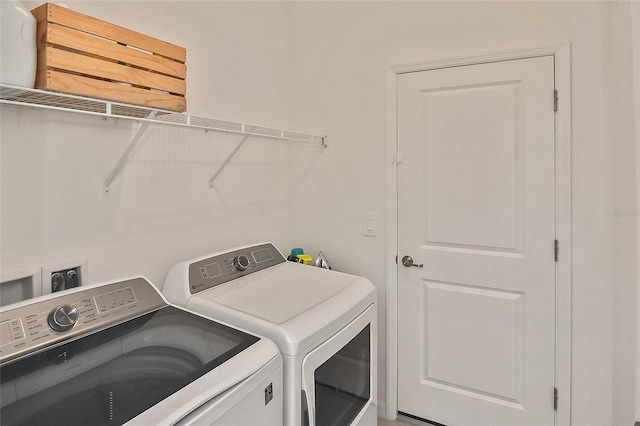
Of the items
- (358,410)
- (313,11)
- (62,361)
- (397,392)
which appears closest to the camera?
(62,361)

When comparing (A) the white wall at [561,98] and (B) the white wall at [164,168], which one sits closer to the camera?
(B) the white wall at [164,168]

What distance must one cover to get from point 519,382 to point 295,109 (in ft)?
6.86

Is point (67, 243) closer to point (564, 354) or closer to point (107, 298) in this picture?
point (107, 298)

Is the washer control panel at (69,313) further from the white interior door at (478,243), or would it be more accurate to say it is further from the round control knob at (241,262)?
the white interior door at (478,243)

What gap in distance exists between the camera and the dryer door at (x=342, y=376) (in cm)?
127

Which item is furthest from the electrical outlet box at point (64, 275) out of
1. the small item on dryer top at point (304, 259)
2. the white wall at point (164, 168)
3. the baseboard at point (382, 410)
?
the baseboard at point (382, 410)

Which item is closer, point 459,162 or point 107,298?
point 107,298

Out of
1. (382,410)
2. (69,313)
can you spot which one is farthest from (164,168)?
(382,410)

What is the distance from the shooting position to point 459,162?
2.05 m

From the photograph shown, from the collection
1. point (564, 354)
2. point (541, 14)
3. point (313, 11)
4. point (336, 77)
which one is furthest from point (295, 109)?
point (564, 354)

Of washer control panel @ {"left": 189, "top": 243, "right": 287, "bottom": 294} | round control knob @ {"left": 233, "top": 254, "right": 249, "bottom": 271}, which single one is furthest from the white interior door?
round control knob @ {"left": 233, "top": 254, "right": 249, "bottom": 271}

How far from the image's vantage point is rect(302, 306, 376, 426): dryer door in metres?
1.27

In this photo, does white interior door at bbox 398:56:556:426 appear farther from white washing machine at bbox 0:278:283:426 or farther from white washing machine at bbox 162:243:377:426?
white washing machine at bbox 0:278:283:426

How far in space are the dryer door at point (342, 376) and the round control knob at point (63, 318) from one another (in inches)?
29.1
